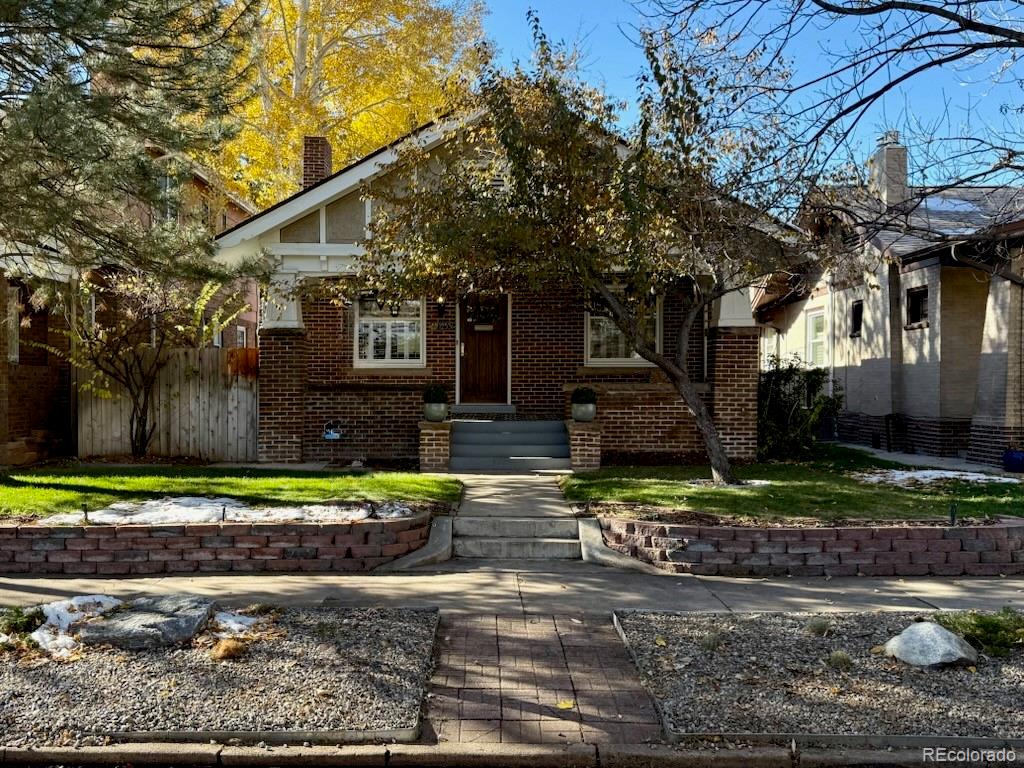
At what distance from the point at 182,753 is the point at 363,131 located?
65.9 ft

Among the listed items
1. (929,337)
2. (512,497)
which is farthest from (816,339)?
(512,497)

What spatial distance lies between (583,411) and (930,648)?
8169 millimetres

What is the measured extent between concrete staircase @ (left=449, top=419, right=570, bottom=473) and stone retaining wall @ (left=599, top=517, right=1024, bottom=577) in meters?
5.13

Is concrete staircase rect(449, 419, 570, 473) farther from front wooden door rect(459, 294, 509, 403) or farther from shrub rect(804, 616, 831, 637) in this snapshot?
shrub rect(804, 616, 831, 637)

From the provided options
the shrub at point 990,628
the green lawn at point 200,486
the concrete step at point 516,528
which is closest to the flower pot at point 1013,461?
the shrub at point 990,628

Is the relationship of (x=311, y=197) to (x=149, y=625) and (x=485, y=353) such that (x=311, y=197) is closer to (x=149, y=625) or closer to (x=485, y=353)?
(x=485, y=353)

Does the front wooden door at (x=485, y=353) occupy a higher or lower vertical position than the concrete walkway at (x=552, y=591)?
higher

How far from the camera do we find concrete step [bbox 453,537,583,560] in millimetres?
8461

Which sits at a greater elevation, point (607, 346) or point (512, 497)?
point (607, 346)

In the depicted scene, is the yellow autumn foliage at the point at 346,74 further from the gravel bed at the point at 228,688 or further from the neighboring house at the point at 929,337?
the gravel bed at the point at 228,688

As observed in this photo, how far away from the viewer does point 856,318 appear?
18688 millimetres

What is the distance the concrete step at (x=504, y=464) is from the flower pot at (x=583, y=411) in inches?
28.4

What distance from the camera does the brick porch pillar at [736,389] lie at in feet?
45.0

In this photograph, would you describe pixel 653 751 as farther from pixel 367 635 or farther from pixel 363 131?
pixel 363 131
